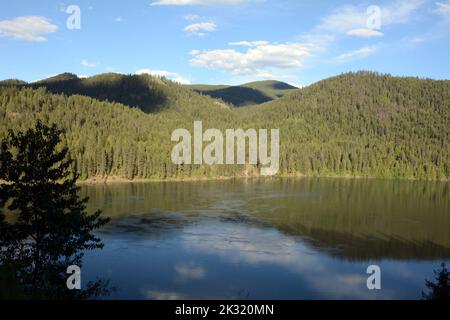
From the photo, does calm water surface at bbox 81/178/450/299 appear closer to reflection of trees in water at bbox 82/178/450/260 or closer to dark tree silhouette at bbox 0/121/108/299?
reflection of trees in water at bbox 82/178/450/260

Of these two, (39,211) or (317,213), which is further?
A: (317,213)

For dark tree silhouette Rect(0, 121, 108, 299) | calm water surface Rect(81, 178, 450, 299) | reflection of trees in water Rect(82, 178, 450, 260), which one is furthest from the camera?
reflection of trees in water Rect(82, 178, 450, 260)

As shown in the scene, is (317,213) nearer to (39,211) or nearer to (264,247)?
(264,247)

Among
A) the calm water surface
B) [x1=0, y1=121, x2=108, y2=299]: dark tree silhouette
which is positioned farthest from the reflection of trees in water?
[x1=0, y1=121, x2=108, y2=299]: dark tree silhouette

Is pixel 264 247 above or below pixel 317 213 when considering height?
below

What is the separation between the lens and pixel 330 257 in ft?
209

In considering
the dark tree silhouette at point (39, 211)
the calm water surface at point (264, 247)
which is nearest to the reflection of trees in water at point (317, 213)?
the calm water surface at point (264, 247)

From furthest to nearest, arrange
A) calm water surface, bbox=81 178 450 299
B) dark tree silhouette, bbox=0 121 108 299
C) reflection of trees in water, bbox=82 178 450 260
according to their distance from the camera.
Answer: reflection of trees in water, bbox=82 178 450 260 → calm water surface, bbox=81 178 450 299 → dark tree silhouette, bbox=0 121 108 299

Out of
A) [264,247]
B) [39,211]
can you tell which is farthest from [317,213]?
[39,211]

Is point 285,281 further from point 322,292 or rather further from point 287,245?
point 287,245

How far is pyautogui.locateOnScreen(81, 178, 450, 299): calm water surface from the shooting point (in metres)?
50.1

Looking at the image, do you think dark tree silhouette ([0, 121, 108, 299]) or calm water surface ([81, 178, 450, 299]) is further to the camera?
calm water surface ([81, 178, 450, 299])

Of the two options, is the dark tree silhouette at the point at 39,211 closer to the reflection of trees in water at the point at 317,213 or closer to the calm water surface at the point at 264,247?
the calm water surface at the point at 264,247

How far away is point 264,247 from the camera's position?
2704 inches
